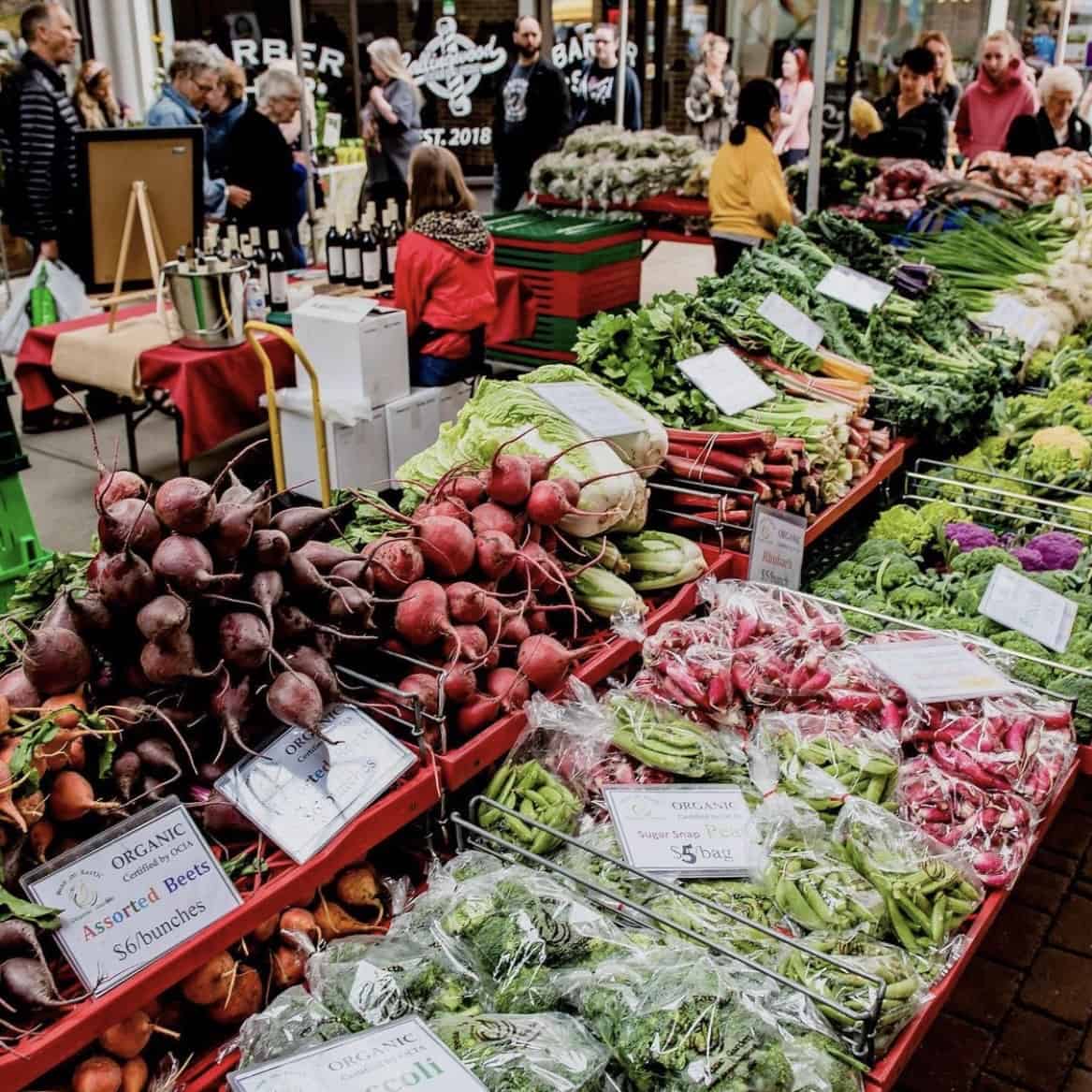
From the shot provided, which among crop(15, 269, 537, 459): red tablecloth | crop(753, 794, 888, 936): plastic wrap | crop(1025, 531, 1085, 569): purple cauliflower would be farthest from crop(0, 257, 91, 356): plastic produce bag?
crop(753, 794, 888, 936): plastic wrap

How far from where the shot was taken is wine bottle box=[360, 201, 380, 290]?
19.4ft

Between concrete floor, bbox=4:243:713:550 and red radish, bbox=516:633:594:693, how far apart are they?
3431 mm

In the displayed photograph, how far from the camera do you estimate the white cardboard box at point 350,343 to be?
4770mm

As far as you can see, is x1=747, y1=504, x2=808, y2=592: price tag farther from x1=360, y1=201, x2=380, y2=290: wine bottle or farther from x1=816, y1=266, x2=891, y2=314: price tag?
x1=360, y1=201, x2=380, y2=290: wine bottle

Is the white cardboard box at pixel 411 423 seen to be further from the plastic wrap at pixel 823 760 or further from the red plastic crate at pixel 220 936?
the red plastic crate at pixel 220 936

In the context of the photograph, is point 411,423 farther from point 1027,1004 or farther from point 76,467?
point 1027,1004

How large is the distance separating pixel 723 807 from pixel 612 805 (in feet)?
0.74

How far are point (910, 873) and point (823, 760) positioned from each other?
0.31m

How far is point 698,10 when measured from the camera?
1553cm

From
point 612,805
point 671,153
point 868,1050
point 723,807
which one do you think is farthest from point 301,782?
point 671,153

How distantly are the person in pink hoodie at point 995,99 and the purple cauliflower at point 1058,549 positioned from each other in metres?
5.94

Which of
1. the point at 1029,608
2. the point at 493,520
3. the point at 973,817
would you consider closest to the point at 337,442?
the point at 493,520

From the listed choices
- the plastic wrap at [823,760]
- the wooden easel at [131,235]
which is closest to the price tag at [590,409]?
the plastic wrap at [823,760]

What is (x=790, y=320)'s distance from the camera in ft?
13.8
